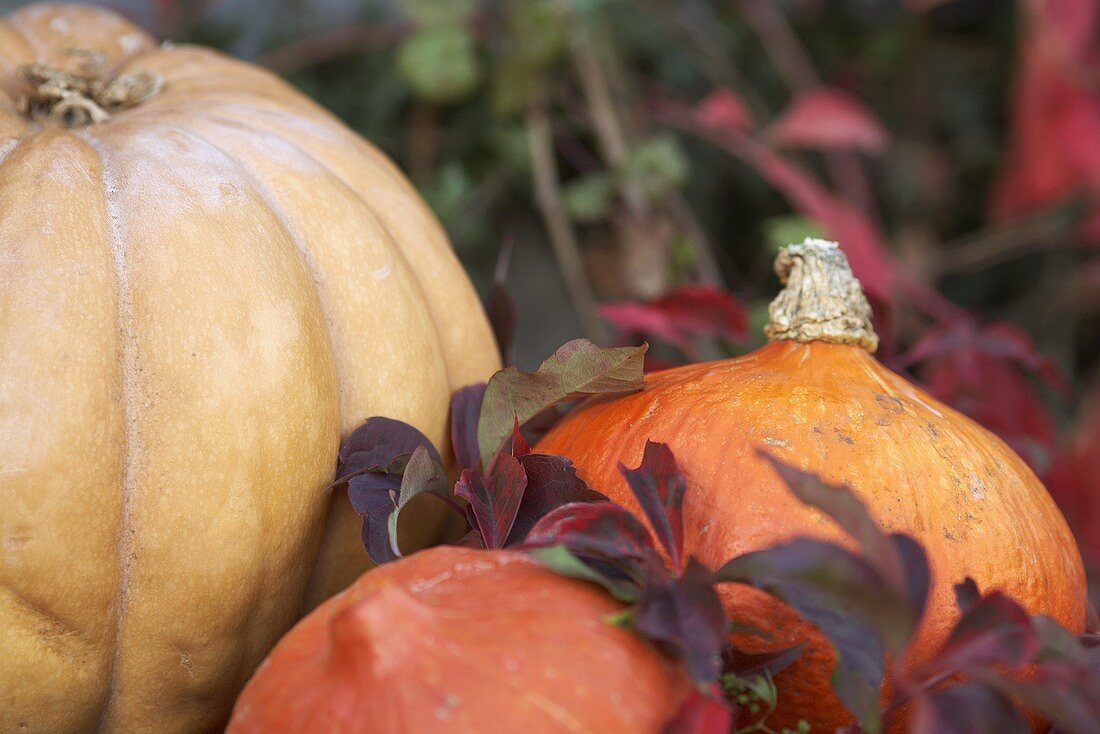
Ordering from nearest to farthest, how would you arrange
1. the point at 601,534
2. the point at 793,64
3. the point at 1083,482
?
the point at 601,534, the point at 1083,482, the point at 793,64

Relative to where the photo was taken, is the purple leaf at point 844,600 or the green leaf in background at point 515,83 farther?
the green leaf in background at point 515,83

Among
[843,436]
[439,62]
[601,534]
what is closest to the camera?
[601,534]

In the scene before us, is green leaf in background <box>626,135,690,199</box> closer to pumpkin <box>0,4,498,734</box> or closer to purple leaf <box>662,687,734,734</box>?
pumpkin <box>0,4,498,734</box>

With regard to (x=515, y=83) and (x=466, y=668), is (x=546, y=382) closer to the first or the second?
(x=466, y=668)

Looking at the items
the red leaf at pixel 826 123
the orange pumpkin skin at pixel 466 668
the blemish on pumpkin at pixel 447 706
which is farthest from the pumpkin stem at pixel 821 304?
the red leaf at pixel 826 123

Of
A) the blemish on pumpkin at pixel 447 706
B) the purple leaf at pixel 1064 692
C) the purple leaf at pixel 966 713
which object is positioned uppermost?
the purple leaf at pixel 1064 692

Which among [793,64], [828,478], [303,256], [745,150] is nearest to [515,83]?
[745,150]

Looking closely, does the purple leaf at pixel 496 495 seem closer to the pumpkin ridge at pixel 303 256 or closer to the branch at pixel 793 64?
the pumpkin ridge at pixel 303 256
